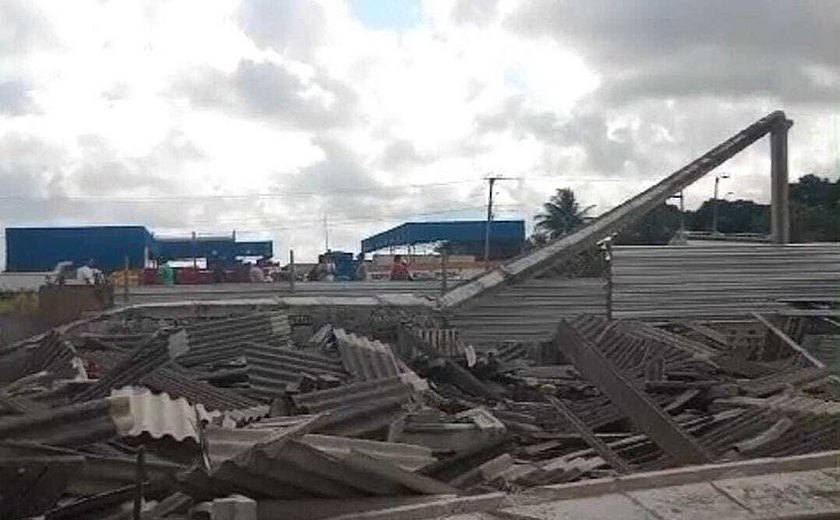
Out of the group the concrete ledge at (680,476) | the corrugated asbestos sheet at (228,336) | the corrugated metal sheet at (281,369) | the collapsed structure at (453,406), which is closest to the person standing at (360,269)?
the collapsed structure at (453,406)

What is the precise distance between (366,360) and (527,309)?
27.4ft

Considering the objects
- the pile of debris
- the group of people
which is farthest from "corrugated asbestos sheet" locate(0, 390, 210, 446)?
the group of people

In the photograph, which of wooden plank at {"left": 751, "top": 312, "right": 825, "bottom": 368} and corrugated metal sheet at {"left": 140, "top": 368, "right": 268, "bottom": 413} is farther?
wooden plank at {"left": 751, "top": 312, "right": 825, "bottom": 368}

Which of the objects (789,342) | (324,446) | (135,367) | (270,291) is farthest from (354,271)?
(324,446)

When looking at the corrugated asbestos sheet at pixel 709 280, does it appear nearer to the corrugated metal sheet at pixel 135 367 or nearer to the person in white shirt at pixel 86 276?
the corrugated metal sheet at pixel 135 367

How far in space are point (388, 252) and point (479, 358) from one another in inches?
990

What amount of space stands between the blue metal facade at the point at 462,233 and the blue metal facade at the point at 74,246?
7716 mm

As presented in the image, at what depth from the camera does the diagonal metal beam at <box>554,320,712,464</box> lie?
652cm

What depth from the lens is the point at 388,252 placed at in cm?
3794

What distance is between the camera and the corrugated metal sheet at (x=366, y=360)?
32.5 feet

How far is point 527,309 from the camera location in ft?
60.4

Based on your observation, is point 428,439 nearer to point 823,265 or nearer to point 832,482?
point 832,482

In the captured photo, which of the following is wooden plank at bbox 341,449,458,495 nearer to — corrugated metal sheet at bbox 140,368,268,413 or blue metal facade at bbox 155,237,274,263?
corrugated metal sheet at bbox 140,368,268,413

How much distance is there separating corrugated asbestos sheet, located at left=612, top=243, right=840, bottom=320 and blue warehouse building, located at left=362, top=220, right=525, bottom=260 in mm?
15475
